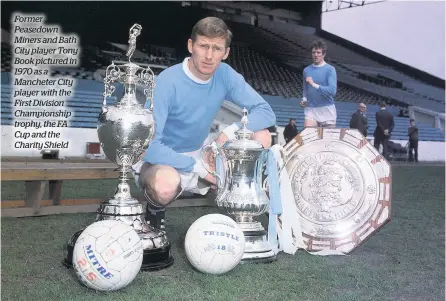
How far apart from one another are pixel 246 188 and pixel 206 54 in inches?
26.7

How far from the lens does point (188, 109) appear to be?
103 inches

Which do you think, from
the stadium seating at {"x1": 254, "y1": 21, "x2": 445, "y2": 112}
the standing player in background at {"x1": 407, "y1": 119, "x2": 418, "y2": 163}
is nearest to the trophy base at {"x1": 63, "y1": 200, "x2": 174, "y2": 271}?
the standing player in background at {"x1": 407, "y1": 119, "x2": 418, "y2": 163}

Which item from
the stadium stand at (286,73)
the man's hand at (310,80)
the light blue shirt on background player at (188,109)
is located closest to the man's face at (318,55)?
the man's hand at (310,80)

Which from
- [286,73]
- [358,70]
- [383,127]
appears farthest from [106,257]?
[358,70]

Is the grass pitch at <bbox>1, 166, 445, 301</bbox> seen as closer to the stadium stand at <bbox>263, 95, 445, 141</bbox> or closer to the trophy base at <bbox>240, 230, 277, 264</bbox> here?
the trophy base at <bbox>240, 230, 277, 264</bbox>

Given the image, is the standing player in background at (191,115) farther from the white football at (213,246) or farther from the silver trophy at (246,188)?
the white football at (213,246)

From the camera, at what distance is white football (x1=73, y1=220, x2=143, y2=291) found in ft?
5.91

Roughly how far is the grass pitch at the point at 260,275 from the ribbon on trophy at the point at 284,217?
6 cm

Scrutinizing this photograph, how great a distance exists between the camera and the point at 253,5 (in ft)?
51.1

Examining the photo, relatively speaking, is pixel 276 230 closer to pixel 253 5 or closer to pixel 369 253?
pixel 369 253

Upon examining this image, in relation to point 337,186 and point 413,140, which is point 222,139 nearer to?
point 337,186

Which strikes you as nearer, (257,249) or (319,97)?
(257,249)

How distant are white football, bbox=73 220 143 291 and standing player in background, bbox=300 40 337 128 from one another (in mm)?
3311

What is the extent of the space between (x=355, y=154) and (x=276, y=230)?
0.60m
